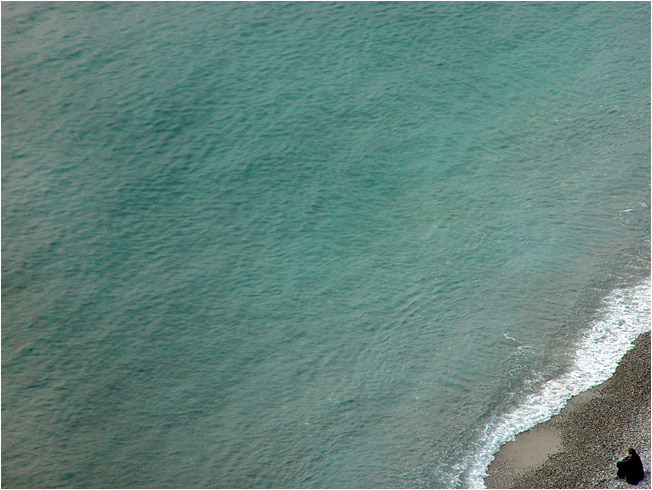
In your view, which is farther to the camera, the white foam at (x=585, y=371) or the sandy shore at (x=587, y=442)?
the white foam at (x=585, y=371)

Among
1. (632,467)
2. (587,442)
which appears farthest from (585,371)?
(632,467)

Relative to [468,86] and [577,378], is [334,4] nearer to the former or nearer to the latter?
[468,86]

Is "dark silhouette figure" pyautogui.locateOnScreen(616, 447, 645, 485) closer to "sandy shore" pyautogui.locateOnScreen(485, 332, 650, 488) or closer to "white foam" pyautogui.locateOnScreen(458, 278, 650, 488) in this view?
"sandy shore" pyautogui.locateOnScreen(485, 332, 650, 488)

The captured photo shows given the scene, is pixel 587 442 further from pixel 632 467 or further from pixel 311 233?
pixel 311 233

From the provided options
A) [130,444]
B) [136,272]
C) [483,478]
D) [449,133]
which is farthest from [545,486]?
[449,133]

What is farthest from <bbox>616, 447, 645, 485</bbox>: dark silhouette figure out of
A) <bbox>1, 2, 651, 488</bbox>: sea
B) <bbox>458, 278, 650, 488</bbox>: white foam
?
<bbox>1, 2, 651, 488</bbox>: sea

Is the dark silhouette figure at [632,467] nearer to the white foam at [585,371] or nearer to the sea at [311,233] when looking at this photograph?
the white foam at [585,371]

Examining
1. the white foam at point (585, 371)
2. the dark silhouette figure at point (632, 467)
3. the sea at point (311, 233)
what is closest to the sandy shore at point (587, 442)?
the dark silhouette figure at point (632, 467)
